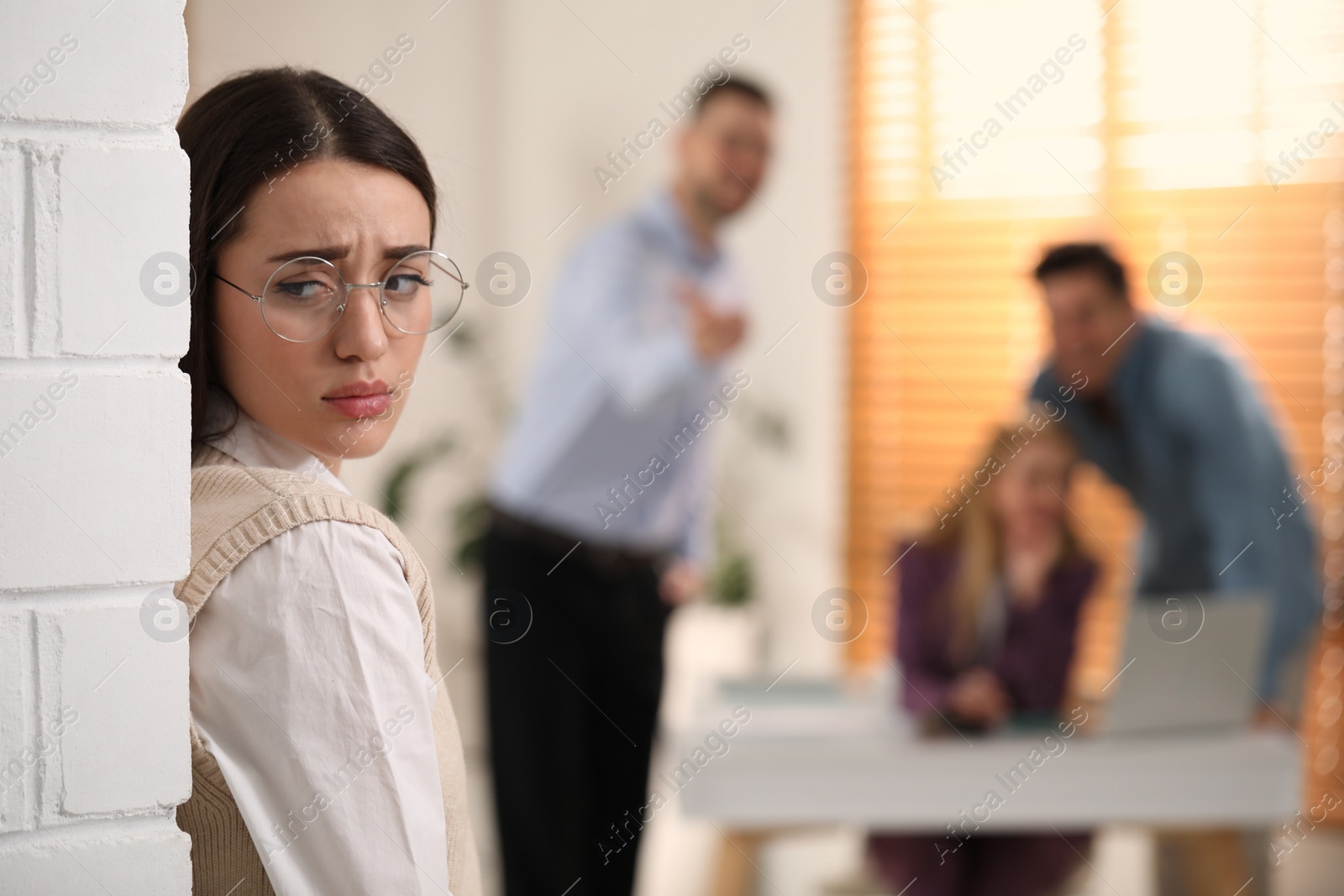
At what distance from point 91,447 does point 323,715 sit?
0.49 ft

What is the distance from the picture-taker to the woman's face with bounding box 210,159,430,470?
1.73 feet

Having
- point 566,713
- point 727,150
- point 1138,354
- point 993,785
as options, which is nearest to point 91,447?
point 993,785

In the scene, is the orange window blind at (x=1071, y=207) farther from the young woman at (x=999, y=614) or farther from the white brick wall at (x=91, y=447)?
the white brick wall at (x=91, y=447)

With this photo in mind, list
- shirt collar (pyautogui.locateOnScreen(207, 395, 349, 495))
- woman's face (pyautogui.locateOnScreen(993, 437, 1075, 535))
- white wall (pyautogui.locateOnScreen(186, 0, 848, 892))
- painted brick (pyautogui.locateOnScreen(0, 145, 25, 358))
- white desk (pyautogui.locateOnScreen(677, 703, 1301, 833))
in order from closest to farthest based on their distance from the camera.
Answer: painted brick (pyautogui.locateOnScreen(0, 145, 25, 358)) < shirt collar (pyautogui.locateOnScreen(207, 395, 349, 495)) < white desk (pyautogui.locateOnScreen(677, 703, 1301, 833)) < woman's face (pyautogui.locateOnScreen(993, 437, 1075, 535)) < white wall (pyautogui.locateOnScreen(186, 0, 848, 892))

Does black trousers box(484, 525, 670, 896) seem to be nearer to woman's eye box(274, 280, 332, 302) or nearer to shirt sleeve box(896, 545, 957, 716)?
shirt sleeve box(896, 545, 957, 716)

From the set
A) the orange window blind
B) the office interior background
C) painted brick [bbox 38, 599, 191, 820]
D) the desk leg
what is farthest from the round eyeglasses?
the orange window blind

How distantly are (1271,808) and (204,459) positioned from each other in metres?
1.51

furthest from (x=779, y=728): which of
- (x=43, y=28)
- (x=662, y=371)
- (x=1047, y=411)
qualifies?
(x=43, y=28)

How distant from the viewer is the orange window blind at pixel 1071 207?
9.47ft

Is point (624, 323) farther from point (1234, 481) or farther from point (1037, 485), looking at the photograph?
point (1234, 481)

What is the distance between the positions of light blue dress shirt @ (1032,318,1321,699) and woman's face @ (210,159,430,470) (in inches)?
66.2

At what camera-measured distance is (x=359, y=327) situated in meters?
0.53

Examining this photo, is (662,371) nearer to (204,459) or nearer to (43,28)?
(204,459)

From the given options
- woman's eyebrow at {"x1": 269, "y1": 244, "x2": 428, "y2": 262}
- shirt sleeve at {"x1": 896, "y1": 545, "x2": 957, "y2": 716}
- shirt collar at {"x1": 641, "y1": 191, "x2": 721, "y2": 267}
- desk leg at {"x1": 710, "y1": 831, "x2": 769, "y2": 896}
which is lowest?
desk leg at {"x1": 710, "y1": 831, "x2": 769, "y2": 896}
